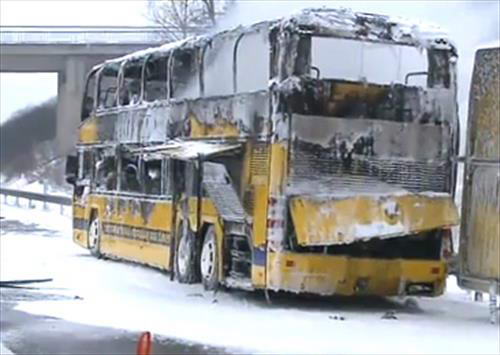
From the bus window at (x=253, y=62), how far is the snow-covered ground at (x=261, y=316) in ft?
8.86

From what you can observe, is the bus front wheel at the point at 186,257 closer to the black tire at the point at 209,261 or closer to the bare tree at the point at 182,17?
the black tire at the point at 209,261

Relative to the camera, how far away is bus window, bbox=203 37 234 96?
53.1 feet

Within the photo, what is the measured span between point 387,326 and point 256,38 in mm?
4008

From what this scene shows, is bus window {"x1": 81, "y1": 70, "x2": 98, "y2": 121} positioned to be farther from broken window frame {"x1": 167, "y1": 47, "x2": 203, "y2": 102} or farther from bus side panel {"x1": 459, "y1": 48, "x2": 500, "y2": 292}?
bus side panel {"x1": 459, "y1": 48, "x2": 500, "y2": 292}

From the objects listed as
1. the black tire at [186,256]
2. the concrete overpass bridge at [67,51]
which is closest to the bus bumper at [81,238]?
the black tire at [186,256]

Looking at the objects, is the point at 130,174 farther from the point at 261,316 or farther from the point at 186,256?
the point at 261,316

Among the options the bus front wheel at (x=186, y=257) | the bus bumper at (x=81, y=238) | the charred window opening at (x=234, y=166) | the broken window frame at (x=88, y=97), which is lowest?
the bus bumper at (x=81, y=238)

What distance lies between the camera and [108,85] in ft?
72.2

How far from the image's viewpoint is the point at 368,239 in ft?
47.9

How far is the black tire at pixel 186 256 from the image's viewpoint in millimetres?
17266

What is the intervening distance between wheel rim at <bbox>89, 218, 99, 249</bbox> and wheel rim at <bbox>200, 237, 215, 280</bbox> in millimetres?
5975

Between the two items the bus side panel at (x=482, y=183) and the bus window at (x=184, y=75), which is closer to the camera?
the bus side panel at (x=482, y=183)

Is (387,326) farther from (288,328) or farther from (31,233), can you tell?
(31,233)

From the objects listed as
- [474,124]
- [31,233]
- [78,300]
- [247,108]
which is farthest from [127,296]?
[31,233]
